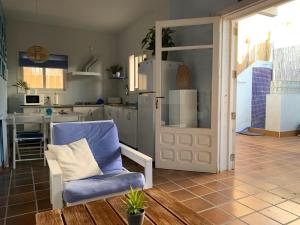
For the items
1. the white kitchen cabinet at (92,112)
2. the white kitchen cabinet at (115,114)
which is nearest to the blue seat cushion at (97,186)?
the white kitchen cabinet at (115,114)

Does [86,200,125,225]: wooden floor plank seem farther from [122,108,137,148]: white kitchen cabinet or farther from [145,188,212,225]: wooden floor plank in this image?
[122,108,137,148]: white kitchen cabinet

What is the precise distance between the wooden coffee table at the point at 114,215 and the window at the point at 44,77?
5589 millimetres

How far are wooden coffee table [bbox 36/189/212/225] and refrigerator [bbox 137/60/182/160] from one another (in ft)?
7.50

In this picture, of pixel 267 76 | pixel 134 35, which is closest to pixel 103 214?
pixel 134 35

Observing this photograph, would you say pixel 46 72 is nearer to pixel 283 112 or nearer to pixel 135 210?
pixel 135 210

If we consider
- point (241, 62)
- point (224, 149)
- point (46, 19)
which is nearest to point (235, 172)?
point (224, 149)

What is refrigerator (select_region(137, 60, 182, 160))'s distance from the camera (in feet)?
12.1

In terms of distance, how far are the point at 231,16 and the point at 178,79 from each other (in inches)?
45.0

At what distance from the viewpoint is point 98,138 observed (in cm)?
239

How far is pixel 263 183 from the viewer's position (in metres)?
2.95

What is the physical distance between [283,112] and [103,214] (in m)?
6.16

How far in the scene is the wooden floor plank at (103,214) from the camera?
1228mm

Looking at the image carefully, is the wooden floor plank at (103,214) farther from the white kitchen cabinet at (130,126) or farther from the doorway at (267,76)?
the doorway at (267,76)

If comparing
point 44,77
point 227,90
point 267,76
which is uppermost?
point 267,76
